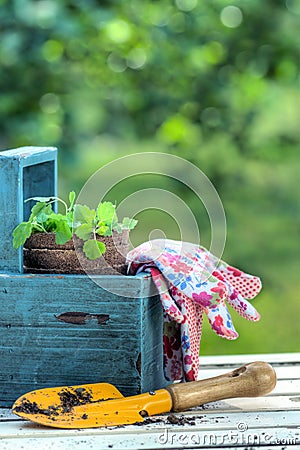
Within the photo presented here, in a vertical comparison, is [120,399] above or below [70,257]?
below

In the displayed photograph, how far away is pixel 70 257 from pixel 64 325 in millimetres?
98

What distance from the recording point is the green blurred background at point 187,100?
2.43m

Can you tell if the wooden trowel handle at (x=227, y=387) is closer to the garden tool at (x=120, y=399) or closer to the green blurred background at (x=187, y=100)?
the garden tool at (x=120, y=399)

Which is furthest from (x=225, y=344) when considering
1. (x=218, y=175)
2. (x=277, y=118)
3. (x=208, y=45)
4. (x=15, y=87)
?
(x=15, y=87)

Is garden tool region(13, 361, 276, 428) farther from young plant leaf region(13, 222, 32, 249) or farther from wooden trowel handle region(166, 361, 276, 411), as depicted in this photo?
young plant leaf region(13, 222, 32, 249)

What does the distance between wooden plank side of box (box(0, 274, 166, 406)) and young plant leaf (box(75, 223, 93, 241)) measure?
6cm

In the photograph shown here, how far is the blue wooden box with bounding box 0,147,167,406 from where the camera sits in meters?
1.20

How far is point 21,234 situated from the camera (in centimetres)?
121

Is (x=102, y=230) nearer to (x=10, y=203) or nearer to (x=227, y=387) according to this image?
(x=10, y=203)

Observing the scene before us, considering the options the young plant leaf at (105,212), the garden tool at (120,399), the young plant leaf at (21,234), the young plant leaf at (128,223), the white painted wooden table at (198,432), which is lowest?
the white painted wooden table at (198,432)

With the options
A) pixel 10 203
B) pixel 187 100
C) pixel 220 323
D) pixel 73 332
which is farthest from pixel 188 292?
pixel 187 100

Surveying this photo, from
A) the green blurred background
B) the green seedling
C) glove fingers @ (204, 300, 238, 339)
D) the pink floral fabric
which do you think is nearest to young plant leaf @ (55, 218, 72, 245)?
the green seedling

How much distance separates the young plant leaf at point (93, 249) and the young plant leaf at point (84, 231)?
1 centimetres

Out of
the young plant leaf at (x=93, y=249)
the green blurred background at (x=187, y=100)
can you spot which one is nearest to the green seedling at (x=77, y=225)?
the young plant leaf at (x=93, y=249)
